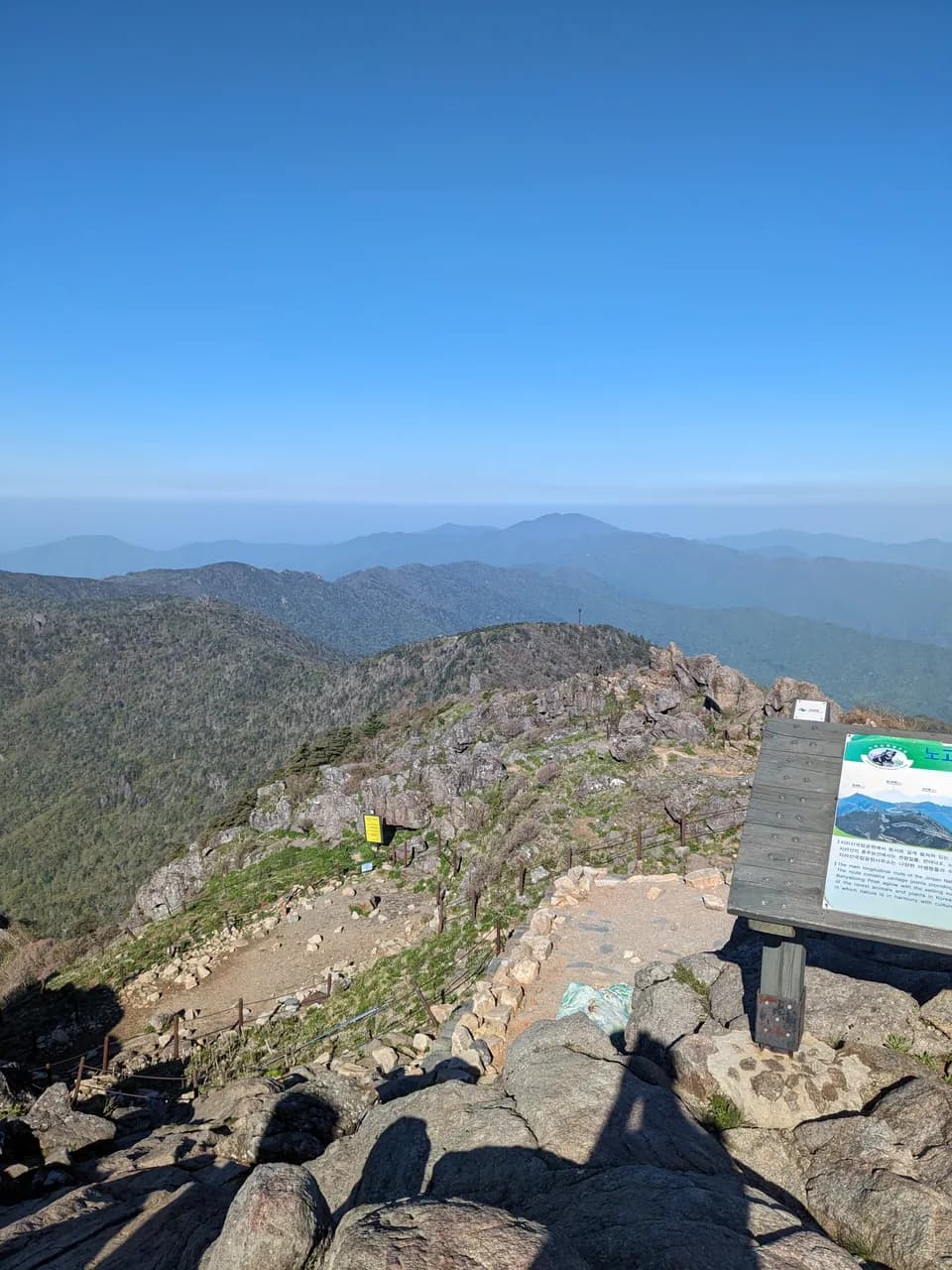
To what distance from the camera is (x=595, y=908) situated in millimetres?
18094

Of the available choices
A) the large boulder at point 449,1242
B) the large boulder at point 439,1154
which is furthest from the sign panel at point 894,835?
the large boulder at point 449,1242

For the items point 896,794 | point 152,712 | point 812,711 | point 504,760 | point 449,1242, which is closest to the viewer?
point 449,1242

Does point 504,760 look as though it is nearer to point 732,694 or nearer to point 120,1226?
point 732,694

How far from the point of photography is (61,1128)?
12758 mm

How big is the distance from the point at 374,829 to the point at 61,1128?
19423mm

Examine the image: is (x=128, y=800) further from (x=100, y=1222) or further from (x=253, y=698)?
(x=100, y=1222)

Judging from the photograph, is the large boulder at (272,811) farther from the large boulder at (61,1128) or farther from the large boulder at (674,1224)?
the large boulder at (674,1224)

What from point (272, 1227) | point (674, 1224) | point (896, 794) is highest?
point (896, 794)

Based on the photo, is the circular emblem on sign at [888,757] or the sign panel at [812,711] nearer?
the circular emblem on sign at [888,757]

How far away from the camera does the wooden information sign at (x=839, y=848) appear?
25.5ft

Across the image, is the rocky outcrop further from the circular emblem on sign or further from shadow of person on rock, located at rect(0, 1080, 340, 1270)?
the circular emblem on sign

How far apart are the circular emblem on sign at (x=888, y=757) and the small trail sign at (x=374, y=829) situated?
2584cm

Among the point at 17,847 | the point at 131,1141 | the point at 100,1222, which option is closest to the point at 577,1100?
the point at 100,1222

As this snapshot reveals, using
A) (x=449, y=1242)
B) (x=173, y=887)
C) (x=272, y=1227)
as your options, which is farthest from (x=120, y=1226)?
(x=173, y=887)
